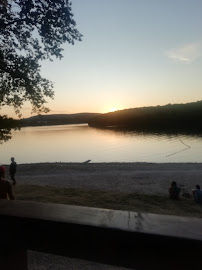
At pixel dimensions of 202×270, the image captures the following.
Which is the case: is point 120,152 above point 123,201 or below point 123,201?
below

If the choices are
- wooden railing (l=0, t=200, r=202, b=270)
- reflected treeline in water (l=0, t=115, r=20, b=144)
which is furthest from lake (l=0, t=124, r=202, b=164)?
wooden railing (l=0, t=200, r=202, b=270)

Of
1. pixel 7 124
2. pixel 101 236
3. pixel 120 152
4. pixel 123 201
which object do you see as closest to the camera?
pixel 101 236

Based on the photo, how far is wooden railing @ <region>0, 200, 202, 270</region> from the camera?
1.29 metres

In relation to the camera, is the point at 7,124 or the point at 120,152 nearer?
the point at 7,124

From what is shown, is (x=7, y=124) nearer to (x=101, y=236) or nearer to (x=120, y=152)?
(x=101, y=236)

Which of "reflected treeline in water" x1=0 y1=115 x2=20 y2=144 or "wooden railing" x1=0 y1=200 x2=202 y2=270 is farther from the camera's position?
"reflected treeline in water" x1=0 y1=115 x2=20 y2=144

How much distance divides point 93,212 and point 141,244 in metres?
0.37

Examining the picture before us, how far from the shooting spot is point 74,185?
26141 millimetres

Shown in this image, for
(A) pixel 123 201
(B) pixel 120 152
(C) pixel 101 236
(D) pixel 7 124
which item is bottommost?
(B) pixel 120 152

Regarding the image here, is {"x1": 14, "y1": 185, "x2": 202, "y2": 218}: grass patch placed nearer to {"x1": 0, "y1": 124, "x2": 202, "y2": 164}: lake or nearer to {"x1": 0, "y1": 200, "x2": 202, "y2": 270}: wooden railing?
{"x1": 0, "y1": 200, "x2": 202, "y2": 270}: wooden railing

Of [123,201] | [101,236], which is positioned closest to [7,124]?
[123,201]

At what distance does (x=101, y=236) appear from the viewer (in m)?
1.44

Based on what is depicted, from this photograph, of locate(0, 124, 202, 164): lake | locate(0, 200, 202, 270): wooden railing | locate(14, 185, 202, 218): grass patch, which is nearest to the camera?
locate(0, 200, 202, 270): wooden railing

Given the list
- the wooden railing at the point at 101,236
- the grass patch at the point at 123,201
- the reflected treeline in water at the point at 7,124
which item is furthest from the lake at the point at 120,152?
the wooden railing at the point at 101,236
